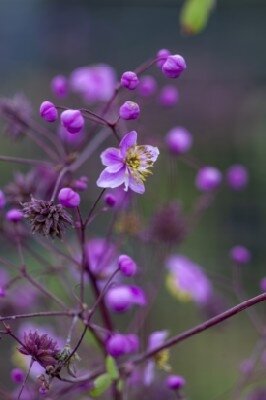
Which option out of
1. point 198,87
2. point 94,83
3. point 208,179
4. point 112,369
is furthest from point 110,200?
point 198,87

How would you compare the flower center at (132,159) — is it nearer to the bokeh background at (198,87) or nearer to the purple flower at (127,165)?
the purple flower at (127,165)

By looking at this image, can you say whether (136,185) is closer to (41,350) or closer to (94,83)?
(41,350)

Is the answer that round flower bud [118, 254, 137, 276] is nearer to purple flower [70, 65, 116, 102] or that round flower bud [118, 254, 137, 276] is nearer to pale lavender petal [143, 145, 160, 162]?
pale lavender petal [143, 145, 160, 162]

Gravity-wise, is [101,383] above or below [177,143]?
below

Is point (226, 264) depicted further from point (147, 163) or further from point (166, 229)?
point (147, 163)

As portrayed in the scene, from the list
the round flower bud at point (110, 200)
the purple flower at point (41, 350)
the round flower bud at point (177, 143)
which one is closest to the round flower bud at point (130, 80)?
the round flower bud at point (110, 200)

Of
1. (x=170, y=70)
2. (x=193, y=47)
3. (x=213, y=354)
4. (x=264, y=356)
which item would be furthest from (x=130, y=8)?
(x=170, y=70)

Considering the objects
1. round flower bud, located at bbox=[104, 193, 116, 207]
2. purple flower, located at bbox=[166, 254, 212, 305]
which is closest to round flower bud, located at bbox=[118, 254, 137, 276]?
round flower bud, located at bbox=[104, 193, 116, 207]
